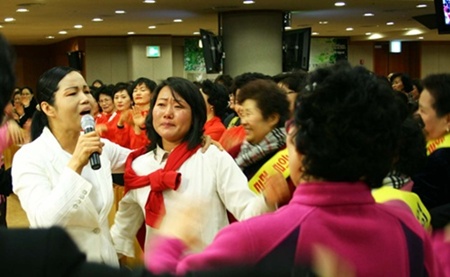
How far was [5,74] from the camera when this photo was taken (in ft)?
3.62

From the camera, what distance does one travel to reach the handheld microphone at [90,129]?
2.78 m

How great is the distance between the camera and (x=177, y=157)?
3154 millimetres

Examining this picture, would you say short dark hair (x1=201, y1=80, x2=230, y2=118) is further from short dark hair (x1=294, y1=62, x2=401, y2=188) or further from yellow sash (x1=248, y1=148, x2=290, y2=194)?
short dark hair (x1=294, y1=62, x2=401, y2=188)

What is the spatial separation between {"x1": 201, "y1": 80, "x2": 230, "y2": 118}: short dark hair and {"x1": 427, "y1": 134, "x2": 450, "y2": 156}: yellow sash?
3100mm

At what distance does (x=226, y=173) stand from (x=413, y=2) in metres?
11.7

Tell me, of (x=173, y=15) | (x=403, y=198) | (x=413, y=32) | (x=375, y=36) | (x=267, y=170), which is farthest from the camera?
(x=375, y=36)

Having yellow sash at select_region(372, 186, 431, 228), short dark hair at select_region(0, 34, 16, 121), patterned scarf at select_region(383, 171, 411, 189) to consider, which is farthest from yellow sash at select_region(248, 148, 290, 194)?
short dark hair at select_region(0, 34, 16, 121)

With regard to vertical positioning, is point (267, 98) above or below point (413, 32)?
below

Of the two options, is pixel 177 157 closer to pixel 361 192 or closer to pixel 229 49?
pixel 361 192

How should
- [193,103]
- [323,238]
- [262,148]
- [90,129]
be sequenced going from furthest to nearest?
[262,148] → [193,103] → [90,129] → [323,238]

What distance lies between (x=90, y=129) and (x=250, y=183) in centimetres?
98

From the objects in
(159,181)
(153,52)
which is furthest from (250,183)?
(153,52)

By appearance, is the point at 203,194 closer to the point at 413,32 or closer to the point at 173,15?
the point at 173,15

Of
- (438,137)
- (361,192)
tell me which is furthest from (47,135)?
(438,137)
